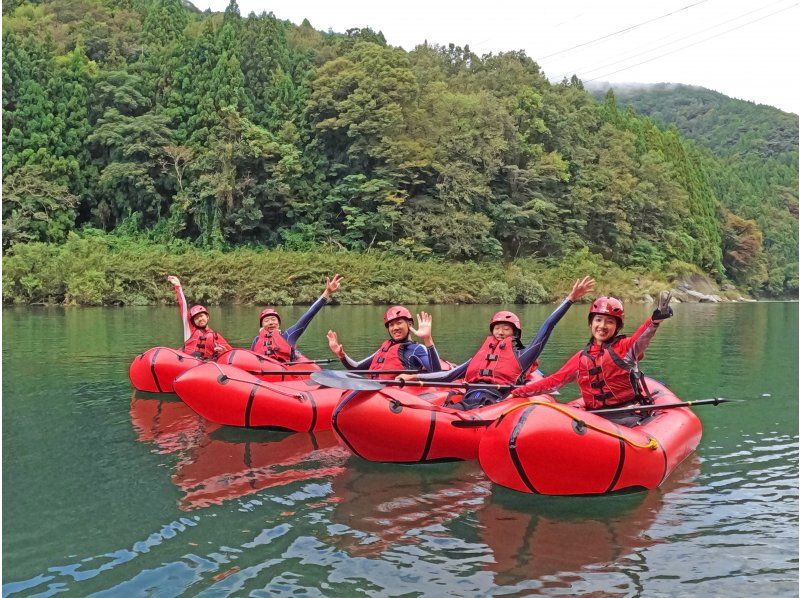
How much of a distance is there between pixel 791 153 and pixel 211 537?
305 feet

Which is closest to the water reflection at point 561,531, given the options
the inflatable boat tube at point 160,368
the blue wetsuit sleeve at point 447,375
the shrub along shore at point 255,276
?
the blue wetsuit sleeve at point 447,375

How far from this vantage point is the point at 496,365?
6559mm

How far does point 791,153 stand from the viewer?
82.9 m

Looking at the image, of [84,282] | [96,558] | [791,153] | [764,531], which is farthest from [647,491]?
[791,153]

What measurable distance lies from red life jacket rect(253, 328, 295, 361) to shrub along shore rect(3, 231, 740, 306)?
2030 centimetres

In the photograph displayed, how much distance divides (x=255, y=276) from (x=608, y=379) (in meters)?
25.6

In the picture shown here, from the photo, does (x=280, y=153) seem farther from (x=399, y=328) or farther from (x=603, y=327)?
(x=603, y=327)

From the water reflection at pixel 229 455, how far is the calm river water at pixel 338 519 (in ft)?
0.08

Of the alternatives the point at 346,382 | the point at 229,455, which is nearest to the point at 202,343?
the point at 229,455

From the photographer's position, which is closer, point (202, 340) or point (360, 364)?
point (360, 364)

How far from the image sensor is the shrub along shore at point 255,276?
27.2 m

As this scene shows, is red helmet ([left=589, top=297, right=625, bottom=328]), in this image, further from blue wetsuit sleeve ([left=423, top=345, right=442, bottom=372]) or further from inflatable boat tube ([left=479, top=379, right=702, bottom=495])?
blue wetsuit sleeve ([left=423, top=345, right=442, bottom=372])

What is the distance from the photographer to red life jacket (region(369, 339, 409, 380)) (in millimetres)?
7070

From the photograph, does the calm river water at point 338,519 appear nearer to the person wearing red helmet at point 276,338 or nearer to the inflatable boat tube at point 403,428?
the inflatable boat tube at point 403,428
